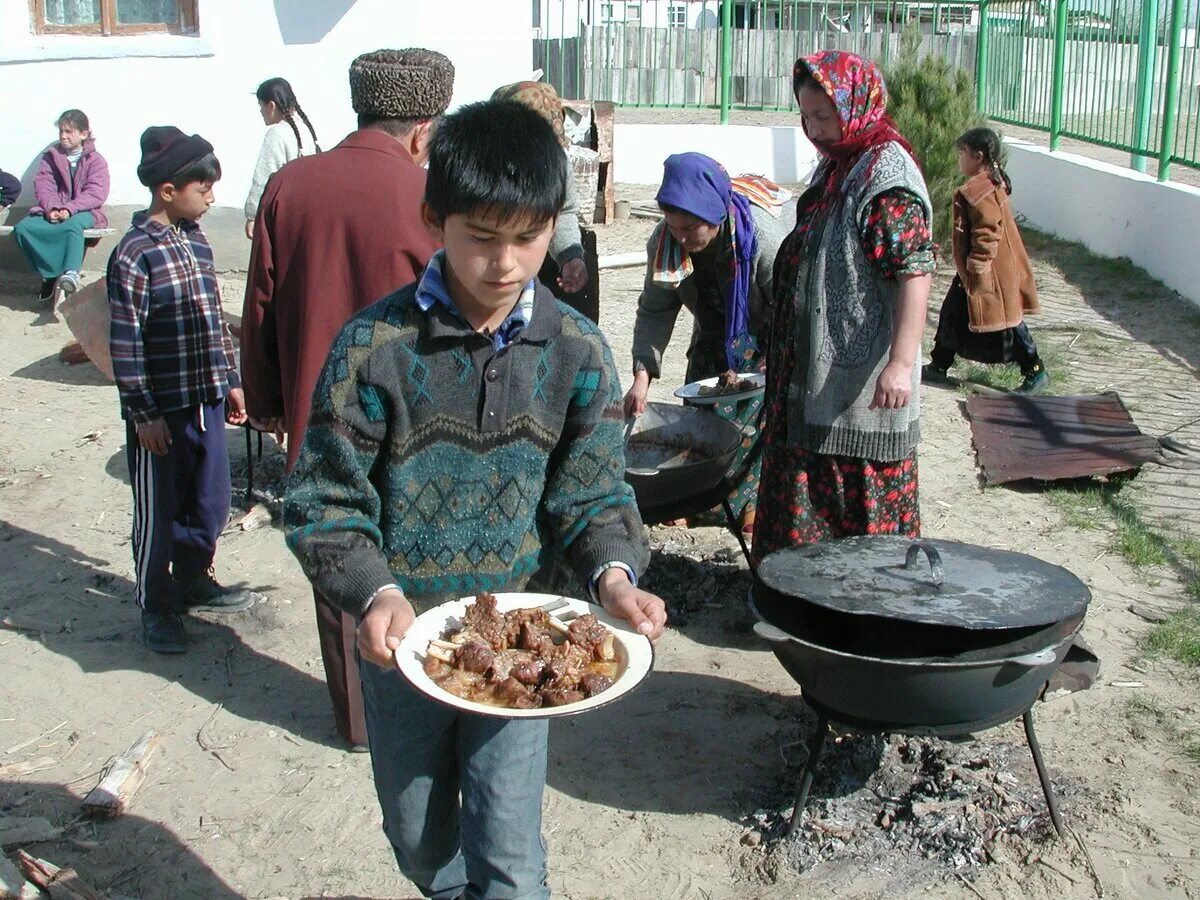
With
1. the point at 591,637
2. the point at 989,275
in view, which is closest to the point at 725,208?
the point at 591,637

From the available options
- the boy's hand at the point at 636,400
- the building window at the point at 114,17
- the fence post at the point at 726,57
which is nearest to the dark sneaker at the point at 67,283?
the building window at the point at 114,17

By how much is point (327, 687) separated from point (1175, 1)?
9.60m

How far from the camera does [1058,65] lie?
Result: 13406 millimetres

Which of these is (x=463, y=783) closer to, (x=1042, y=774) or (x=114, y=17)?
(x=1042, y=774)

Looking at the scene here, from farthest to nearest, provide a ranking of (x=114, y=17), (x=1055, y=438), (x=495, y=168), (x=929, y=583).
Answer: (x=114, y=17) → (x=1055, y=438) → (x=929, y=583) → (x=495, y=168)

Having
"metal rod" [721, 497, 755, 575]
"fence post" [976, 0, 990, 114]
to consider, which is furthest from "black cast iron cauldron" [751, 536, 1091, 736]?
"fence post" [976, 0, 990, 114]

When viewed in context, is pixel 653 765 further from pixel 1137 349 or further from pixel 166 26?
pixel 166 26

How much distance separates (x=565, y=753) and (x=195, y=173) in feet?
7.74

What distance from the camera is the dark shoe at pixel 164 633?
4.61m

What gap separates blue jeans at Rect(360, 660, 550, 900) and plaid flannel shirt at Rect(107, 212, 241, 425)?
2.30m

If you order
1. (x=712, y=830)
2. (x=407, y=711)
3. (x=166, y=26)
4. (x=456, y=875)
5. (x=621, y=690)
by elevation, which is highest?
(x=166, y=26)

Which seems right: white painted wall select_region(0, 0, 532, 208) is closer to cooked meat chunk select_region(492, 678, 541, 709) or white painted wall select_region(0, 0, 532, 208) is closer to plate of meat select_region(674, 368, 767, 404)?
plate of meat select_region(674, 368, 767, 404)

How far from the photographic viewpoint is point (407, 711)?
7.83ft

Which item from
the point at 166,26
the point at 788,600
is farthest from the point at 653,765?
the point at 166,26
